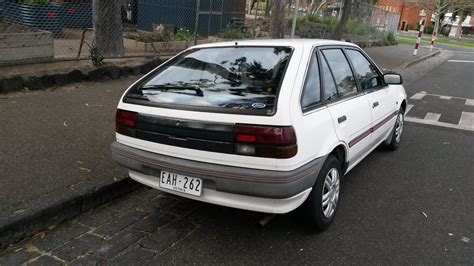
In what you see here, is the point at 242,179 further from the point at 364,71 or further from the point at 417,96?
the point at 417,96

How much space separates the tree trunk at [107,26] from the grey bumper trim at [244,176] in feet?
20.9

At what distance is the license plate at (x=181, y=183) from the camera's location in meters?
3.14

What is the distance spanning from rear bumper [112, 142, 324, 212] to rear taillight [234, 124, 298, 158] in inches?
5.0

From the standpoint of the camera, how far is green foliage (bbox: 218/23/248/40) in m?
14.0

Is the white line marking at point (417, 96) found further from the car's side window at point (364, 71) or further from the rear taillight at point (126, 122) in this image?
the rear taillight at point (126, 122)

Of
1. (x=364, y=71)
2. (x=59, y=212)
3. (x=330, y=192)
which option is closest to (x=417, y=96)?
(x=364, y=71)

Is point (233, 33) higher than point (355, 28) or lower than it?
lower

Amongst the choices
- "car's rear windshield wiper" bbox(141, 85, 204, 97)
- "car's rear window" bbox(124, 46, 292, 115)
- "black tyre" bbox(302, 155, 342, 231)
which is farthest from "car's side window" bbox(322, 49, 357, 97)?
"car's rear windshield wiper" bbox(141, 85, 204, 97)

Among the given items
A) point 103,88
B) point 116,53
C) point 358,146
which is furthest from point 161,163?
point 116,53

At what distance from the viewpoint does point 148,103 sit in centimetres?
339

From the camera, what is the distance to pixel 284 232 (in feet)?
11.6

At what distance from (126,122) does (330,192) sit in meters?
1.80

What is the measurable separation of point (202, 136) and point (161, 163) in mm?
424

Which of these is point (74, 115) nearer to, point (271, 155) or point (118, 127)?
point (118, 127)
